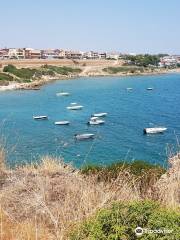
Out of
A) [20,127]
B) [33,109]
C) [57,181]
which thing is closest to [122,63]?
[33,109]

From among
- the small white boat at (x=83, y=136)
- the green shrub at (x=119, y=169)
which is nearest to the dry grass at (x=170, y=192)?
the green shrub at (x=119, y=169)

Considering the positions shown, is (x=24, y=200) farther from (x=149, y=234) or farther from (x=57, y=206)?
(x=149, y=234)

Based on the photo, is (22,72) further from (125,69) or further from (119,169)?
(119,169)

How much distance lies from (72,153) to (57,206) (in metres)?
25.6

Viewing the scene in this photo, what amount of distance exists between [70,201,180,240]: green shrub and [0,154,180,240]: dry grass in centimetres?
52

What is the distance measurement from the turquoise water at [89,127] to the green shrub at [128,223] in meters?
6.26

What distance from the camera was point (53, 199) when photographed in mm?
7598

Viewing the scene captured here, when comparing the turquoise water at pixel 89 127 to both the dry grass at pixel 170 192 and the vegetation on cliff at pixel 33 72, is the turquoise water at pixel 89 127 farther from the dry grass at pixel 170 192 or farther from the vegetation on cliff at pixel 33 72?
the vegetation on cliff at pixel 33 72

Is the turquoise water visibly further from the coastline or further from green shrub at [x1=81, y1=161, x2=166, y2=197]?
the coastline

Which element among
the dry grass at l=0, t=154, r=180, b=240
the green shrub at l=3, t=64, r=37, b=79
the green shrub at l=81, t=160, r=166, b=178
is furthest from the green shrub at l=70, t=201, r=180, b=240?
the green shrub at l=3, t=64, r=37, b=79

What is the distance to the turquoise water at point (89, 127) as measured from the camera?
31623 millimetres

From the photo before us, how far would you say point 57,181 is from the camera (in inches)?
331

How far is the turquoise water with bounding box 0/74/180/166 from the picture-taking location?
31623 mm

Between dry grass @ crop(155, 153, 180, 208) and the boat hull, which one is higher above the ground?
dry grass @ crop(155, 153, 180, 208)
